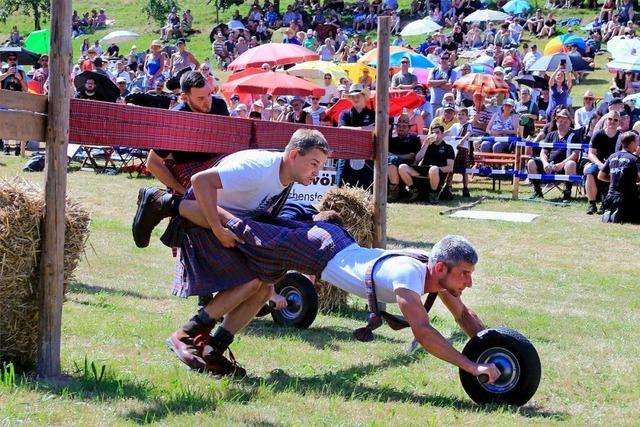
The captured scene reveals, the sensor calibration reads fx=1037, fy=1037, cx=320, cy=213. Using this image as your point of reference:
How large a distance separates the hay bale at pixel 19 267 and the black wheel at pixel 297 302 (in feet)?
7.67

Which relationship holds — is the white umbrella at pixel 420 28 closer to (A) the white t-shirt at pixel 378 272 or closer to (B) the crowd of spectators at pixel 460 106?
(B) the crowd of spectators at pixel 460 106

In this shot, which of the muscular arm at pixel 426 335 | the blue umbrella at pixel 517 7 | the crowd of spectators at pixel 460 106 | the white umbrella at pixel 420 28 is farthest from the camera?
the blue umbrella at pixel 517 7

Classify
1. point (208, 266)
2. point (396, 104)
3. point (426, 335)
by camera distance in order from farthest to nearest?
point (396, 104)
point (208, 266)
point (426, 335)

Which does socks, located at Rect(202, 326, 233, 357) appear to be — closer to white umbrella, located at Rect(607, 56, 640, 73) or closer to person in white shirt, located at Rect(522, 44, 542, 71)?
white umbrella, located at Rect(607, 56, 640, 73)

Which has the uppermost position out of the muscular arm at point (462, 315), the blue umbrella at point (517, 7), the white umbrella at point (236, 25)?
the blue umbrella at point (517, 7)

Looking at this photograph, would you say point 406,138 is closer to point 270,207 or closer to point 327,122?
point 327,122

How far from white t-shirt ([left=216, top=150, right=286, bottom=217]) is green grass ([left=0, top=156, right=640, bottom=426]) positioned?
99cm

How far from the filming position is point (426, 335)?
17.4 ft

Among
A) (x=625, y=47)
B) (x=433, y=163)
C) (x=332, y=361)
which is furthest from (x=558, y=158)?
(x=332, y=361)

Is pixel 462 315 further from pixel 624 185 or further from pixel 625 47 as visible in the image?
pixel 625 47

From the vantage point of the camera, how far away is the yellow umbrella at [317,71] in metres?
22.1

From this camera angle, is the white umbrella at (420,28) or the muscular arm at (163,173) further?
the white umbrella at (420,28)

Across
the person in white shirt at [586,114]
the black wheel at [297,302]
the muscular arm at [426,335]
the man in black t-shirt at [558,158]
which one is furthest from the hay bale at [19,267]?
the person in white shirt at [586,114]

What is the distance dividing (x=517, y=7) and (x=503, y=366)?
34.1m
